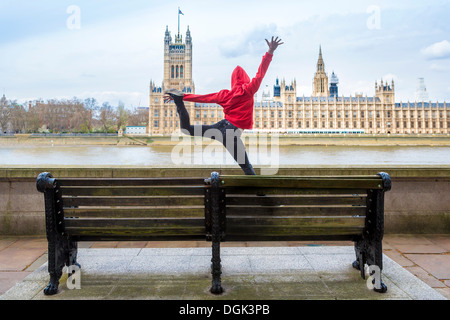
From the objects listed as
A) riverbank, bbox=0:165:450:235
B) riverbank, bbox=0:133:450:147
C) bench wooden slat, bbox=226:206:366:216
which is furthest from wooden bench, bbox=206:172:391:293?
riverbank, bbox=0:133:450:147

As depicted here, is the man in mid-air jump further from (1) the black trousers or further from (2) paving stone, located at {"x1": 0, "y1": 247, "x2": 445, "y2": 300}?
(2) paving stone, located at {"x1": 0, "y1": 247, "x2": 445, "y2": 300}

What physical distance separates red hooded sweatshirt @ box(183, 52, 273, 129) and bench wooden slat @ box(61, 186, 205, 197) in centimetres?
105

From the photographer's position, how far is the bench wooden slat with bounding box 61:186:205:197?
200 centimetres

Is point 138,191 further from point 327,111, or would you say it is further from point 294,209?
point 327,111

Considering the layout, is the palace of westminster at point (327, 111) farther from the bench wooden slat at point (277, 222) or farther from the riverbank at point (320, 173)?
the bench wooden slat at point (277, 222)

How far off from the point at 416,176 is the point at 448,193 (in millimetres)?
421

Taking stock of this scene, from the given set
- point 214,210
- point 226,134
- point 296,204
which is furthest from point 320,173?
point 214,210

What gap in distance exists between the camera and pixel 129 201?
2.04 metres

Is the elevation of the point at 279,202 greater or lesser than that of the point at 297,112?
lesser

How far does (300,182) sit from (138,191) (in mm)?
978

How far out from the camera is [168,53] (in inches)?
3317

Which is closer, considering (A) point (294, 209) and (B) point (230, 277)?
(A) point (294, 209)
